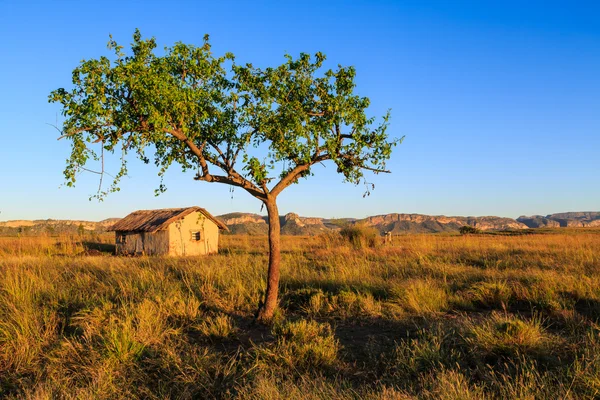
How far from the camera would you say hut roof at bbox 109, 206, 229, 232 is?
26.3 m

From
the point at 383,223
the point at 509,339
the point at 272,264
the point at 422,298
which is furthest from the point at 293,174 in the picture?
the point at 383,223

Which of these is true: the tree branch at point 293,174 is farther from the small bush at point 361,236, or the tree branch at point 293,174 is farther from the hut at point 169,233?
the hut at point 169,233

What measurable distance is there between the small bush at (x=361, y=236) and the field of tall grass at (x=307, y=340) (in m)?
12.1

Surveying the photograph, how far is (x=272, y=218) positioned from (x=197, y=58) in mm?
3161

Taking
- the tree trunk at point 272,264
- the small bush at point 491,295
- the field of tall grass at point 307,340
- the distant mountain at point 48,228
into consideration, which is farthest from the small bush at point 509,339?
the distant mountain at point 48,228

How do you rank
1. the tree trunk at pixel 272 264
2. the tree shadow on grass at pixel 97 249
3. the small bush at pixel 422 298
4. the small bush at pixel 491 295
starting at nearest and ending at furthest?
the tree trunk at pixel 272 264 < the small bush at pixel 422 298 < the small bush at pixel 491 295 < the tree shadow on grass at pixel 97 249

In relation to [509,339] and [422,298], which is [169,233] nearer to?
[422,298]

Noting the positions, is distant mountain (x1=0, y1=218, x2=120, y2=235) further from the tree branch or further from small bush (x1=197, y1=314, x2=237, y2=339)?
the tree branch

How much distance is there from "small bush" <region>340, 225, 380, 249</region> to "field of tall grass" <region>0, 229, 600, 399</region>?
39.7ft

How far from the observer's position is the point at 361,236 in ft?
77.3

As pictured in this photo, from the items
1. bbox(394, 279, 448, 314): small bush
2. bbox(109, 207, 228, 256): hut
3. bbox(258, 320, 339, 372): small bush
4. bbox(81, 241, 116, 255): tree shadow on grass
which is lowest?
bbox(258, 320, 339, 372): small bush

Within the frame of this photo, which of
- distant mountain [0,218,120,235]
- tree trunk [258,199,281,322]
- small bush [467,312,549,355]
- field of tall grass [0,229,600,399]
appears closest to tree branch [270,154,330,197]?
tree trunk [258,199,281,322]

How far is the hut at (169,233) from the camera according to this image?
26.2 m

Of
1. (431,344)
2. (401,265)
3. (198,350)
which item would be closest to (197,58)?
(198,350)
